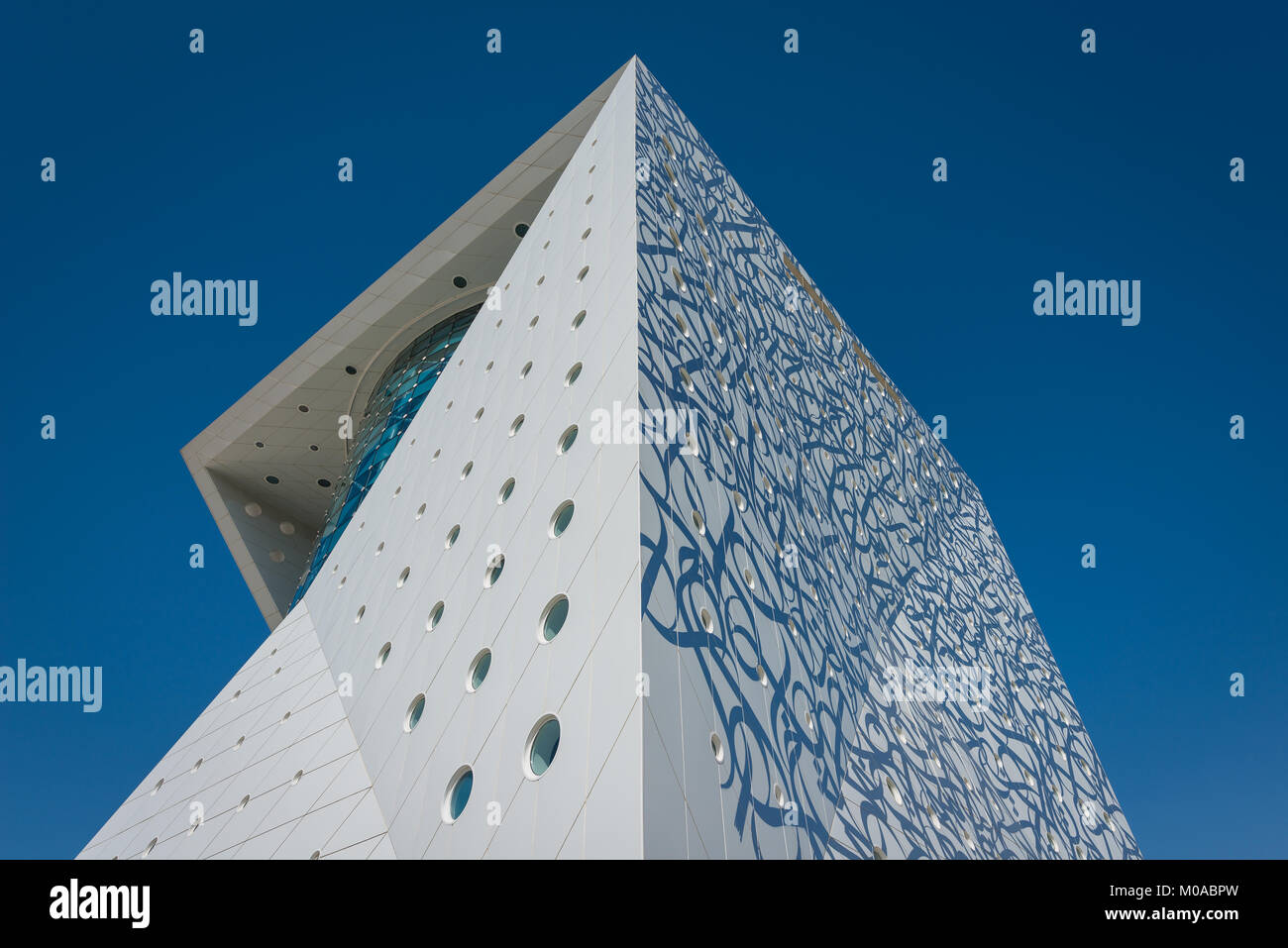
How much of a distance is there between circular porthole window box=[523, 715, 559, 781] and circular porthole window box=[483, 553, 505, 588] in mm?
1585

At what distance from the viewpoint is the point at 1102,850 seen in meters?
13.5

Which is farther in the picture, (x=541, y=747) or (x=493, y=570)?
(x=493, y=570)

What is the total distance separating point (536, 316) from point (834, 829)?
526 cm

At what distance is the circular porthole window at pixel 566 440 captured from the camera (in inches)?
226

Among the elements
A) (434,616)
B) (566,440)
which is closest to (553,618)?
(566,440)

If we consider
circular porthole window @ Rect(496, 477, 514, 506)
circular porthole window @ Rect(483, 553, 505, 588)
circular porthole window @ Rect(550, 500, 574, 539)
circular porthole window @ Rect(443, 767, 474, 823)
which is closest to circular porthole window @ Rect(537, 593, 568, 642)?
circular porthole window @ Rect(550, 500, 574, 539)

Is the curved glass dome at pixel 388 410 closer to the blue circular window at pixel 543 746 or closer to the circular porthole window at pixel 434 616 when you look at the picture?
the circular porthole window at pixel 434 616

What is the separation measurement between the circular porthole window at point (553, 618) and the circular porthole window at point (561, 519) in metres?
0.52

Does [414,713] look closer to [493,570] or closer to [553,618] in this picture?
[493,570]

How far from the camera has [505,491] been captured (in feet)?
21.0

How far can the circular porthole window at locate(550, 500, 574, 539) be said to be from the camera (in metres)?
5.18

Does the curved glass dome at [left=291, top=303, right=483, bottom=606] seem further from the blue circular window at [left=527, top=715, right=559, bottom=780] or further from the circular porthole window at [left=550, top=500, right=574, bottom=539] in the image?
the blue circular window at [left=527, top=715, right=559, bottom=780]

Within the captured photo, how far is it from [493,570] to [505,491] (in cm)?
82

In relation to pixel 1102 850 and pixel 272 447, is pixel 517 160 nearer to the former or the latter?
pixel 272 447
